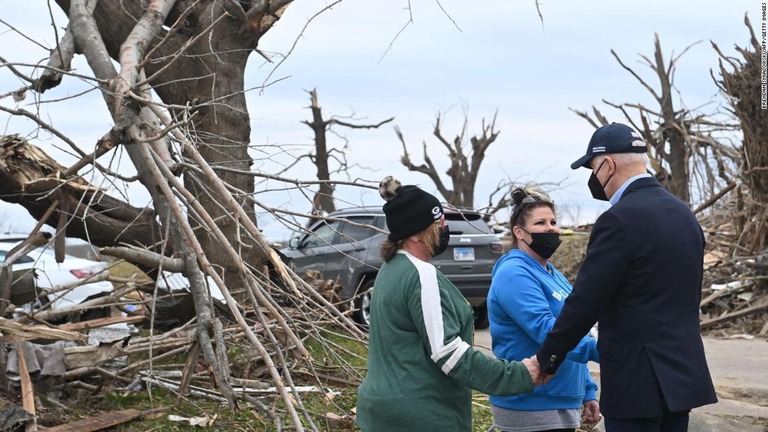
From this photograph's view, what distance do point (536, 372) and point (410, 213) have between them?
871mm

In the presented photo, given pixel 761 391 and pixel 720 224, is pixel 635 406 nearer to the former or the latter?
pixel 761 391

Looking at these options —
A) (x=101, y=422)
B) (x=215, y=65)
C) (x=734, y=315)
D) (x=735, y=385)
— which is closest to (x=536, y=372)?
(x=101, y=422)

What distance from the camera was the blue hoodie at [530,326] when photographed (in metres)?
4.19

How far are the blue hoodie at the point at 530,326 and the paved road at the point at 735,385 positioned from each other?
3.41ft

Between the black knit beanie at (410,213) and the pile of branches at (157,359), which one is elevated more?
the black knit beanie at (410,213)

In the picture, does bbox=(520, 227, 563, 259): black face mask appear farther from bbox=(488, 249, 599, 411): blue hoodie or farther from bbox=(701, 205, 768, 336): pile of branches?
bbox=(701, 205, 768, 336): pile of branches

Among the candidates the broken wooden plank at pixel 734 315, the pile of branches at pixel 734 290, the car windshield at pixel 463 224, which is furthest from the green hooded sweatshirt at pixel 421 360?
the broken wooden plank at pixel 734 315

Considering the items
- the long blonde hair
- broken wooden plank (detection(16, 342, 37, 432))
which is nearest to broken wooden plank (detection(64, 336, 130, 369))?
broken wooden plank (detection(16, 342, 37, 432))

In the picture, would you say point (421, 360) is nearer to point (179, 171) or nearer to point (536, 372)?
point (536, 372)

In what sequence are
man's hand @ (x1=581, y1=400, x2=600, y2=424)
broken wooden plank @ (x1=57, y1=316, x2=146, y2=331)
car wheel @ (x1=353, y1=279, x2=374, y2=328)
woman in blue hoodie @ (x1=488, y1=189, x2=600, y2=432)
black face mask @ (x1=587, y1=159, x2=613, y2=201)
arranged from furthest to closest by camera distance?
car wheel @ (x1=353, y1=279, x2=374, y2=328) < broken wooden plank @ (x1=57, y1=316, x2=146, y2=331) < man's hand @ (x1=581, y1=400, x2=600, y2=424) < woman in blue hoodie @ (x1=488, y1=189, x2=600, y2=432) < black face mask @ (x1=587, y1=159, x2=613, y2=201)

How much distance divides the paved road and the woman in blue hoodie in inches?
41.1

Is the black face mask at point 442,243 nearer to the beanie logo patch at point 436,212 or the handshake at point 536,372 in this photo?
the beanie logo patch at point 436,212

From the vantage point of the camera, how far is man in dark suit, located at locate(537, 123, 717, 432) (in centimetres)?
364

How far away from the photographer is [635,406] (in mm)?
3641
